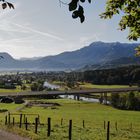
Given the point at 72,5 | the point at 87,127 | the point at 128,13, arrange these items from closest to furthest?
the point at 72,5, the point at 128,13, the point at 87,127

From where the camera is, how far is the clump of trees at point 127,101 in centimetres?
14962

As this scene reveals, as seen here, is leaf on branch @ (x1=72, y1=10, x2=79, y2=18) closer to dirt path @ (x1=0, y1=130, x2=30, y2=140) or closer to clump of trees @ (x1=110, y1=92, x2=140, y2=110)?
dirt path @ (x1=0, y1=130, x2=30, y2=140)

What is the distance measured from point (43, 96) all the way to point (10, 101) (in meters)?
36.5

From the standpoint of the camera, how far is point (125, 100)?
15612 cm

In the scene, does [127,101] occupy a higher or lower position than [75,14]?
lower

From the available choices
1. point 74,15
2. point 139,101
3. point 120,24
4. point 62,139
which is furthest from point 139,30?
point 139,101

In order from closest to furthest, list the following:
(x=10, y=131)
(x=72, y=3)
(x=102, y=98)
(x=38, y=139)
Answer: (x=72, y=3)
(x=38, y=139)
(x=10, y=131)
(x=102, y=98)

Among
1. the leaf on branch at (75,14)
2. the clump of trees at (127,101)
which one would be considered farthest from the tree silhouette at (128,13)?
the clump of trees at (127,101)

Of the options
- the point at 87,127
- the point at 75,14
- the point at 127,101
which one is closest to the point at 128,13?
the point at 75,14

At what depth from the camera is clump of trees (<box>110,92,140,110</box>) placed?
491 feet

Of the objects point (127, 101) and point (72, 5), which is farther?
point (127, 101)

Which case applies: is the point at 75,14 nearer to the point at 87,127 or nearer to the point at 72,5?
the point at 72,5

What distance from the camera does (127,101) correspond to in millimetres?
153500

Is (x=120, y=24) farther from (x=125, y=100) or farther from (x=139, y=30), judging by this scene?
(x=125, y=100)
